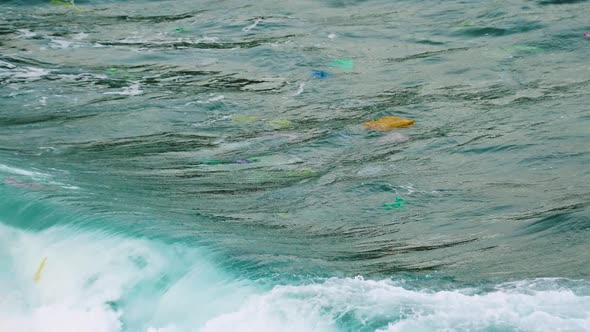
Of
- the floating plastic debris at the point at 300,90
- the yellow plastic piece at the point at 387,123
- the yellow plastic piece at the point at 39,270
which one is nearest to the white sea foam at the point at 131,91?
the floating plastic debris at the point at 300,90

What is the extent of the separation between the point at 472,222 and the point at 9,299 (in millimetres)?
2491

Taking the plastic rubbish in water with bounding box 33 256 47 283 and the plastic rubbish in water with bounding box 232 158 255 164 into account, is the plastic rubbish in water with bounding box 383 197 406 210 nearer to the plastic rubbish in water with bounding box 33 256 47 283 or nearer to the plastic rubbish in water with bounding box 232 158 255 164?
the plastic rubbish in water with bounding box 232 158 255 164

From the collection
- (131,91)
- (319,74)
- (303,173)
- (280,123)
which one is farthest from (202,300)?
(319,74)

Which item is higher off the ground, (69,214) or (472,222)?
(69,214)

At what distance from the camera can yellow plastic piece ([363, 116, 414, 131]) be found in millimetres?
7203

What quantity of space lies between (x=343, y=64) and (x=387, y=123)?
1904 millimetres

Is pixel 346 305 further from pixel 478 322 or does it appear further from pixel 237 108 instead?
pixel 237 108

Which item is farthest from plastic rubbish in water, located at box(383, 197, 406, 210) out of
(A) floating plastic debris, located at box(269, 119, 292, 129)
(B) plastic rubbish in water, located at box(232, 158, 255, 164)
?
(A) floating plastic debris, located at box(269, 119, 292, 129)

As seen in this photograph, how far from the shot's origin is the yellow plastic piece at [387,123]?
720cm

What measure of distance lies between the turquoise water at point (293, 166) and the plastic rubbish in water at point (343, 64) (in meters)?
0.03

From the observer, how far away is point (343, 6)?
11.4 m

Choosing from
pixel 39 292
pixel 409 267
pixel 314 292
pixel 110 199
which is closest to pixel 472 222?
pixel 409 267

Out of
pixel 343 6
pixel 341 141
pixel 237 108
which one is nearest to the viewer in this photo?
pixel 341 141

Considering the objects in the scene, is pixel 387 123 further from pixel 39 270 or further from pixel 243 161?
pixel 39 270
